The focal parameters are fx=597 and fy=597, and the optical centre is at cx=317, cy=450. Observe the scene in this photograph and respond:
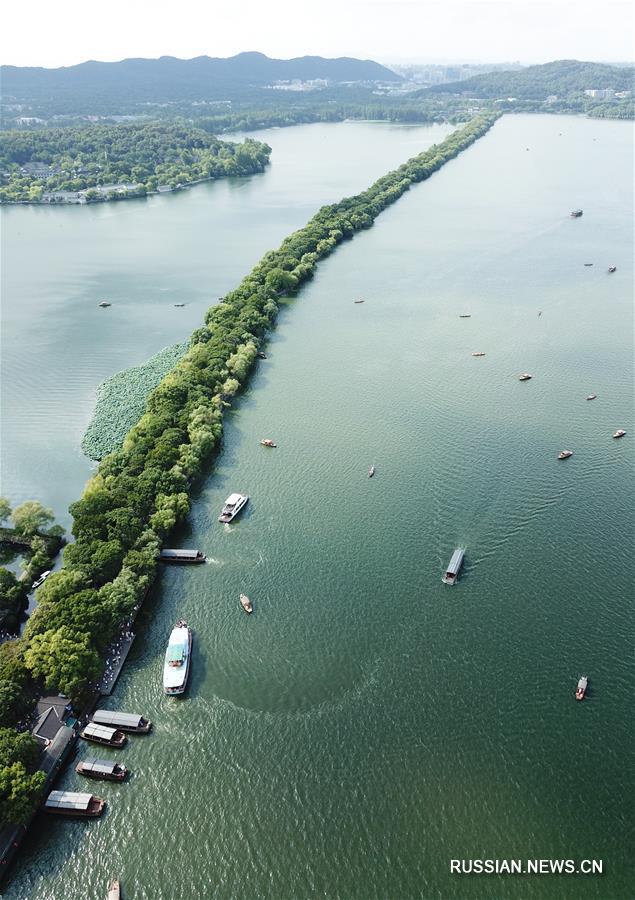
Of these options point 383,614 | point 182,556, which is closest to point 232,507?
point 182,556

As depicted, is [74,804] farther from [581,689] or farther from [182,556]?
[581,689]

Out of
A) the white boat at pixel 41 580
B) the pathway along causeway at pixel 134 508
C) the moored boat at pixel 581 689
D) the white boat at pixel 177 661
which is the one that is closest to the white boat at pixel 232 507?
the pathway along causeway at pixel 134 508

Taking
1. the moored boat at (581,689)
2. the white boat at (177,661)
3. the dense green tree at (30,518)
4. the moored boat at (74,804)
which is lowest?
the moored boat at (74,804)

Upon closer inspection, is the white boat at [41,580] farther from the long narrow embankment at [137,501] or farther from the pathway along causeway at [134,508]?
the pathway along causeway at [134,508]

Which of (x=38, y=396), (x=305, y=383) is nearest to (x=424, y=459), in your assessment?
(x=305, y=383)

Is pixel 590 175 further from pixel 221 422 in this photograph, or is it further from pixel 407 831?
pixel 407 831

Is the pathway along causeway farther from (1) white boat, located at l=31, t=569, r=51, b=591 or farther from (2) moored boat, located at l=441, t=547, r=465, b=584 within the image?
(2) moored boat, located at l=441, t=547, r=465, b=584
